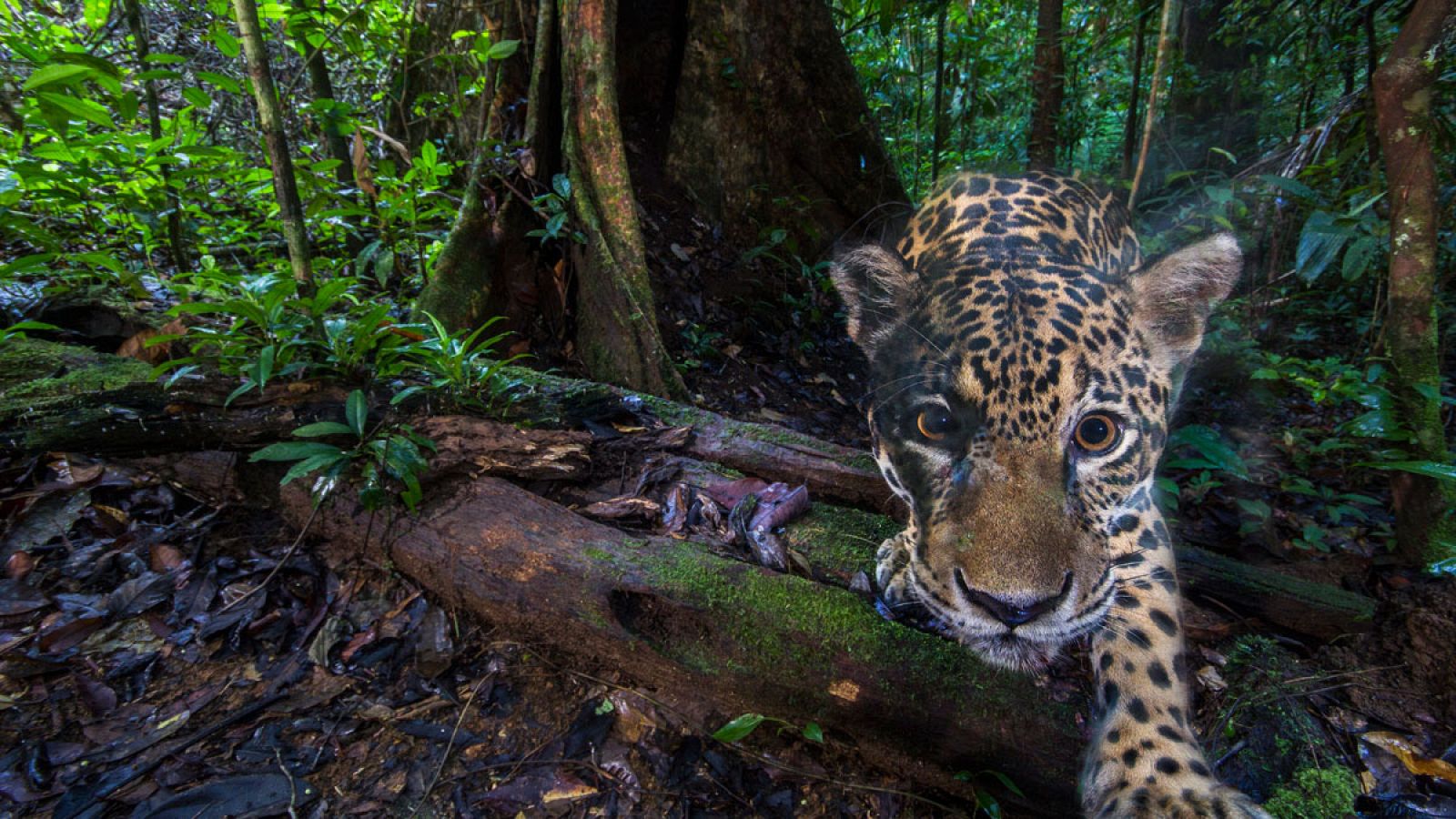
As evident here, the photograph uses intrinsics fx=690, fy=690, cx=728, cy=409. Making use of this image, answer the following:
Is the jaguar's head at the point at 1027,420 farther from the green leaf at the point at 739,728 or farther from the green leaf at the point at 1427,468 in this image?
the green leaf at the point at 1427,468

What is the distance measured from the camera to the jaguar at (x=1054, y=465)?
2225 mm

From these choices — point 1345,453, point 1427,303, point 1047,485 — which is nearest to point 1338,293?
point 1345,453

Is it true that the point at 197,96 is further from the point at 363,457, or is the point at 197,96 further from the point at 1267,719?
the point at 1267,719

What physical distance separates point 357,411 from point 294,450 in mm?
275

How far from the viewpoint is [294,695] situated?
263cm

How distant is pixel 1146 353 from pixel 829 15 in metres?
6.15

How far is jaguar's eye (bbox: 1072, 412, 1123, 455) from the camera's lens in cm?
253

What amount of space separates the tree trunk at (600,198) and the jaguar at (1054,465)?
6.41 ft

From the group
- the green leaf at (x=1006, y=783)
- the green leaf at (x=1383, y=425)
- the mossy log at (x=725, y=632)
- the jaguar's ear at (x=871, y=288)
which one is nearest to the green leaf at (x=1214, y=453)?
the green leaf at (x=1383, y=425)

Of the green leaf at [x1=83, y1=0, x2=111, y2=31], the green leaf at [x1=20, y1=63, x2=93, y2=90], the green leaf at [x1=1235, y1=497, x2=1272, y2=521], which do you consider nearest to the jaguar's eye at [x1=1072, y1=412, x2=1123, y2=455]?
the green leaf at [x1=1235, y1=497, x2=1272, y2=521]

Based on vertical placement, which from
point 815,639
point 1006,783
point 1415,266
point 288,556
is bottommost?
point 1006,783

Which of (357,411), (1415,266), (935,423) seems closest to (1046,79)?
(1415,266)

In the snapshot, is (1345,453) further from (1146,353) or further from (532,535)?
(532,535)

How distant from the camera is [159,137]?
188 inches
